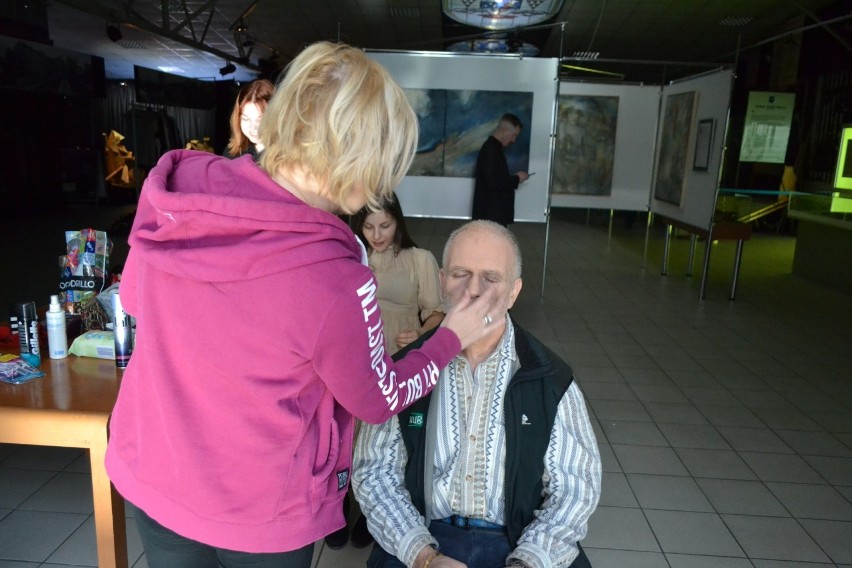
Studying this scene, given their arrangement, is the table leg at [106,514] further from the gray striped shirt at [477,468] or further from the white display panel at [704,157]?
the white display panel at [704,157]

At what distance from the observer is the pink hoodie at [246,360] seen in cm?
90

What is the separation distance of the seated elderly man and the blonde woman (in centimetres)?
53

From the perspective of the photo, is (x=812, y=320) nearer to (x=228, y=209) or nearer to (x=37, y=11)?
(x=228, y=209)

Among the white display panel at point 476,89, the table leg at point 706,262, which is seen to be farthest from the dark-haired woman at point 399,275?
the table leg at point 706,262

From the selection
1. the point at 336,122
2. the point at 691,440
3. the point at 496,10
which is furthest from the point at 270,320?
A: the point at 496,10

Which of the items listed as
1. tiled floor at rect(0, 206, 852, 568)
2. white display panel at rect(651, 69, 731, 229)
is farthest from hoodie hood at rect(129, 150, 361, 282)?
white display panel at rect(651, 69, 731, 229)

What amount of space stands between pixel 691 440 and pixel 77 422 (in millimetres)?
2954

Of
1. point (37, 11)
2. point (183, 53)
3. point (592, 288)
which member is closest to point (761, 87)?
point (592, 288)

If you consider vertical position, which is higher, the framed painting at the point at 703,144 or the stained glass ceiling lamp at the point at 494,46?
the stained glass ceiling lamp at the point at 494,46

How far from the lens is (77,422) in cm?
165

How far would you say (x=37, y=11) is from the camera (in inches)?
172

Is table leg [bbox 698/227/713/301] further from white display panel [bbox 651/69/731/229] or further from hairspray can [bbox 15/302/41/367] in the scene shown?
hairspray can [bbox 15/302/41/367]

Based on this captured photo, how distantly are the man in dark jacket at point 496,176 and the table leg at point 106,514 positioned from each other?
162 inches

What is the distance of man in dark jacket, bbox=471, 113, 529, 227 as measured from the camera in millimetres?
5453
